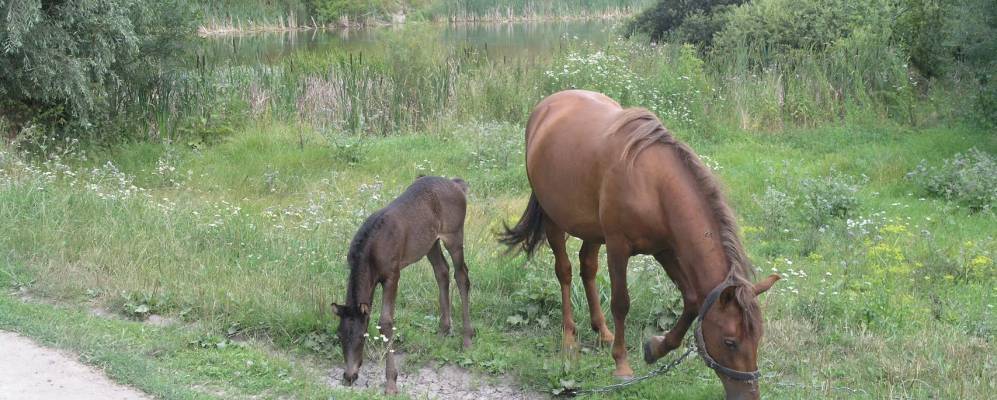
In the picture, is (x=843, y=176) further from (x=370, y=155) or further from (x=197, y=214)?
(x=197, y=214)

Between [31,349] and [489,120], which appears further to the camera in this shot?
[489,120]

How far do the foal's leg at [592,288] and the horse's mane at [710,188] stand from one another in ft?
3.83

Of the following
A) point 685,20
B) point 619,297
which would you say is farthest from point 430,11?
point 619,297

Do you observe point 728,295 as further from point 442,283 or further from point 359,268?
point 442,283

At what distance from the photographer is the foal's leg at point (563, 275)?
665 cm

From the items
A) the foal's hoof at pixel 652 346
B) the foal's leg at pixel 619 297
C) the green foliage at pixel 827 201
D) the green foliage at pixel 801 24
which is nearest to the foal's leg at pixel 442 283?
the foal's leg at pixel 619 297

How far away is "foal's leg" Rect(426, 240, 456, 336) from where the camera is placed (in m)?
6.68

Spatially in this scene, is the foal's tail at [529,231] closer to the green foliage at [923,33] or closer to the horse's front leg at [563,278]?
the horse's front leg at [563,278]

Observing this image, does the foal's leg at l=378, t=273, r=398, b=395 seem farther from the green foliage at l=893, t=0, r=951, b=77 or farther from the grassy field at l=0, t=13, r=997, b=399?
the green foliage at l=893, t=0, r=951, b=77

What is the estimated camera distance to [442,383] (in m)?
6.15

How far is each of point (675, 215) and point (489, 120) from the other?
9918mm

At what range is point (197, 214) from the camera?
344 inches

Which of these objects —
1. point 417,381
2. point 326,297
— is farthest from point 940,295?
point 326,297

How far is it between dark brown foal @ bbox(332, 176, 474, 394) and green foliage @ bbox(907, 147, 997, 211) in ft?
19.7
